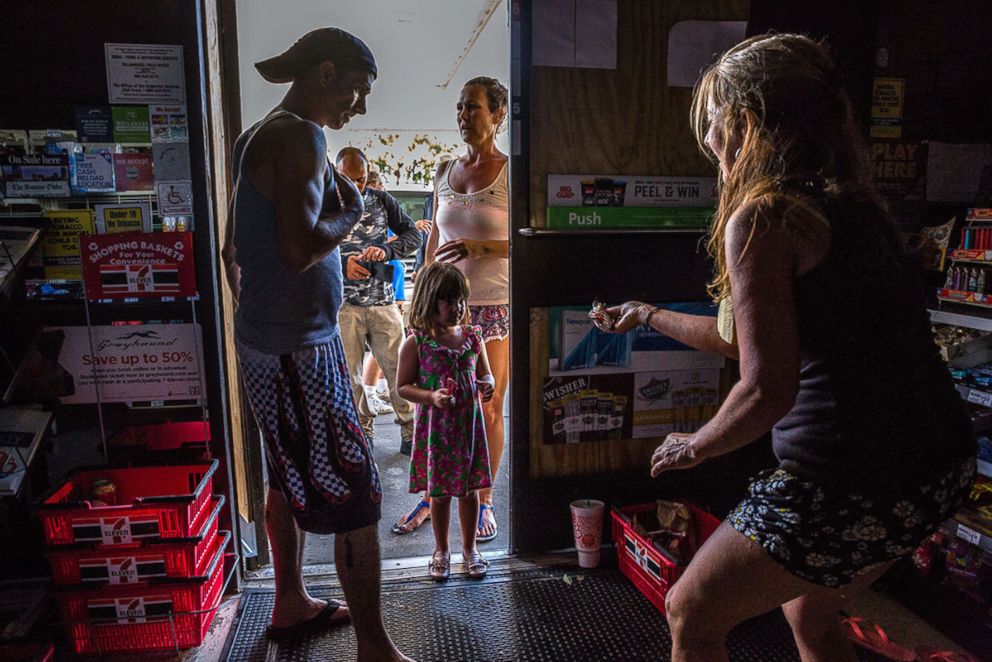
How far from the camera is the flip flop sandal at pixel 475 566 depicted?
2651 mm

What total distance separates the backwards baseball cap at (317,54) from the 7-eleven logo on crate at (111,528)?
1398 mm

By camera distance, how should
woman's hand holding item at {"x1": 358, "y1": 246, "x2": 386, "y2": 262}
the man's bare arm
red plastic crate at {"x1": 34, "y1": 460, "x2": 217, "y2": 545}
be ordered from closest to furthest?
the man's bare arm, red plastic crate at {"x1": 34, "y1": 460, "x2": 217, "y2": 545}, woman's hand holding item at {"x1": 358, "y1": 246, "x2": 386, "y2": 262}

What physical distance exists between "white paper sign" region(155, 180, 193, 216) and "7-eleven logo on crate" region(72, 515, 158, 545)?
3.31 feet

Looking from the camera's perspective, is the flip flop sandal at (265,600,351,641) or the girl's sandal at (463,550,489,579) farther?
the girl's sandal at (463,550,489,579)

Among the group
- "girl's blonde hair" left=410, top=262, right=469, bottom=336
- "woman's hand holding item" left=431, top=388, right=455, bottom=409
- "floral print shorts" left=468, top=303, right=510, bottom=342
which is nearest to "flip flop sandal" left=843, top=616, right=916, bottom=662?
"woman's hand holding item" left=431, top=388, right=455, bottom=409

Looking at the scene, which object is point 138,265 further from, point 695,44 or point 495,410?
point 695,44

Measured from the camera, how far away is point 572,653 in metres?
2.22

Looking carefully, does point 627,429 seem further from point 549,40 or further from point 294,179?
point 294,179

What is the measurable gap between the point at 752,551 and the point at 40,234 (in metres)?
2.33

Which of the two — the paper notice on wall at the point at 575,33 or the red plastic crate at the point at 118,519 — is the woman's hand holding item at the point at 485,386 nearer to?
the red plastic crate at the point at 118,519

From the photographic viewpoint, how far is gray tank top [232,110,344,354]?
1.81 metres

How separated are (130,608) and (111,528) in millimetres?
274

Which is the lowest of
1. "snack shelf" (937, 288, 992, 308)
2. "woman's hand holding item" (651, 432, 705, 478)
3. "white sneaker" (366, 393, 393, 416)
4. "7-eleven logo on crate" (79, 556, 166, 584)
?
"white sneaker" (366, 393, 393, 416)

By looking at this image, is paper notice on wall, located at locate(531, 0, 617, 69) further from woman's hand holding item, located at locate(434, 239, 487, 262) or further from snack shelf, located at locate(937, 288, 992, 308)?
snack shelf, located at locate(937, 288, 992, 308)
